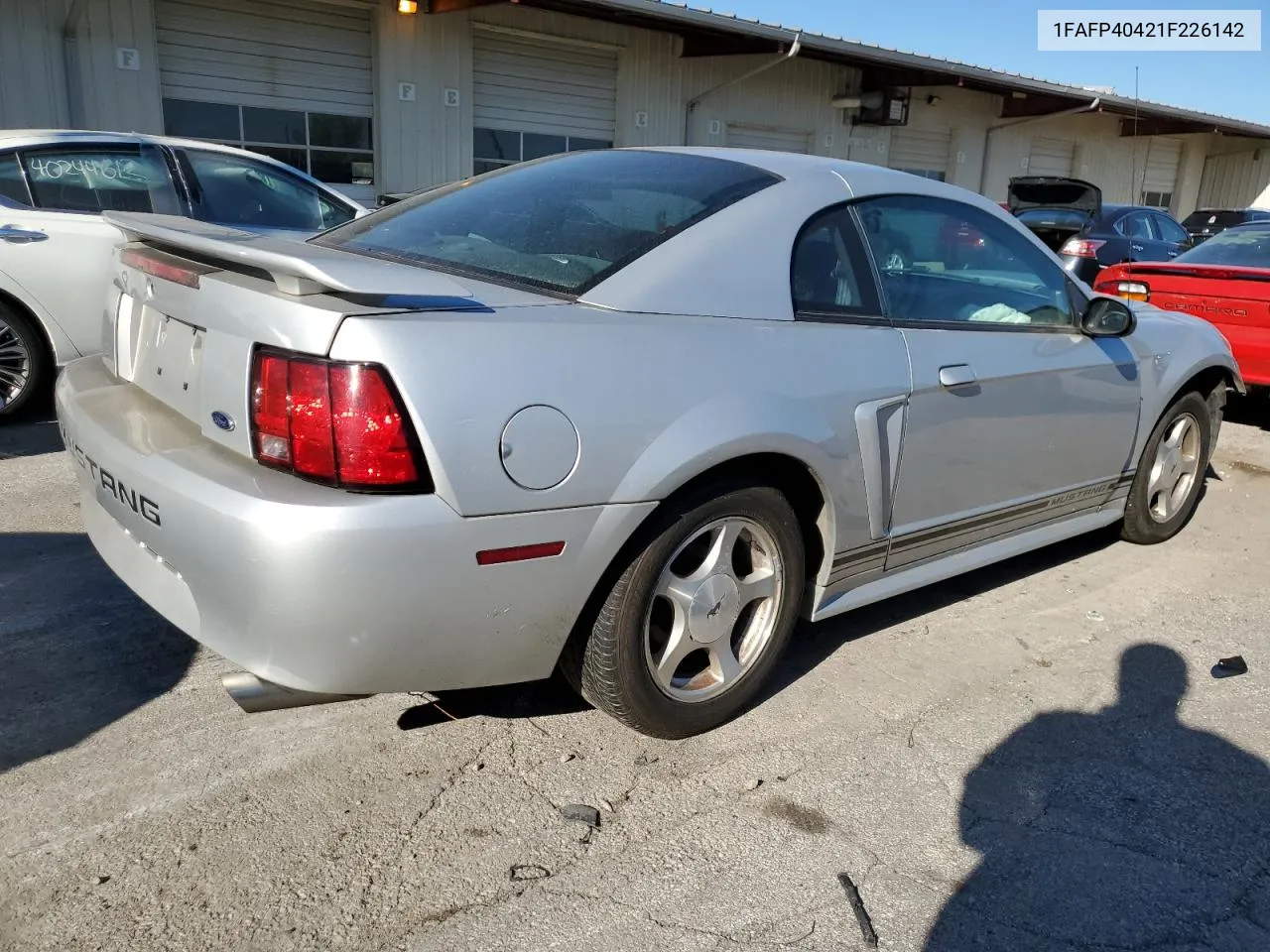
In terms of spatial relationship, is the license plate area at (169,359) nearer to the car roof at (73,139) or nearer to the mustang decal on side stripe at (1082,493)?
the mustang decal on side stripe at (1082,493)

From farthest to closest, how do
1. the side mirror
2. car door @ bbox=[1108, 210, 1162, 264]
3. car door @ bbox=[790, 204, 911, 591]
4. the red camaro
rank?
car door @ bbox=[1108, 210, 1162, 264] → the red camaro → the side mirror → car door @ bbox=[790, 204, 911, 591]

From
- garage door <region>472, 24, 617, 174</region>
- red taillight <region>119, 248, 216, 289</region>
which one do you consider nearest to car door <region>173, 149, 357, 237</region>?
red taillight <region>119, 248, 216, 289</region>

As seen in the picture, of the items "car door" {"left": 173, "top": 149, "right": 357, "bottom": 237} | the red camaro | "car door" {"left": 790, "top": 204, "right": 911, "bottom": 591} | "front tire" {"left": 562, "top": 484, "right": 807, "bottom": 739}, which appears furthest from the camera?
the red camaro

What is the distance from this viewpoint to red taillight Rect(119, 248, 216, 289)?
2.41m

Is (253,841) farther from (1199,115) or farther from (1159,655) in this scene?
(1199,115)

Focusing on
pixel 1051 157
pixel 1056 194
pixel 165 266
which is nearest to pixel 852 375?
pixel 165 266

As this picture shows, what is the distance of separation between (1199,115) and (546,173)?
75.3 ft

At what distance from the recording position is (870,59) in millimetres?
14766

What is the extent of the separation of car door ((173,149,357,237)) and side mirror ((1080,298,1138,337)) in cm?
434

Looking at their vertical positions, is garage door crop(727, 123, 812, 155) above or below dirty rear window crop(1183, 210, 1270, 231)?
above

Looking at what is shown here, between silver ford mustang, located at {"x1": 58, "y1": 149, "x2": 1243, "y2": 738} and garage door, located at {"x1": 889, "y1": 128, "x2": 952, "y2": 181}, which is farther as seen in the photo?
garage door, located at {"x1": 889, "y1": 128, "x2": 952, "y2": 181}

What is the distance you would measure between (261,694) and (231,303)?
0.86 meters

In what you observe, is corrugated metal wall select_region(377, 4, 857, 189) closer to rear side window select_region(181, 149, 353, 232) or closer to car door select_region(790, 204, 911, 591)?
rear side window select_region(181, 149, 353, 232)

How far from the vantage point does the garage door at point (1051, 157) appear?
21.3 metres
